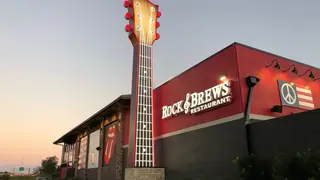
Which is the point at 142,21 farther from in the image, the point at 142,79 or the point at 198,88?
the point at 198,88

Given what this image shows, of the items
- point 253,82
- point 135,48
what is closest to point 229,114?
point 253,82

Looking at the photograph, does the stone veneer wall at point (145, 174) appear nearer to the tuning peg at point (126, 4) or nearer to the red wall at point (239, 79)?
the red wall at point (239, 79)

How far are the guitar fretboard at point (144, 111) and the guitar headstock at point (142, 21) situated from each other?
810 millimetres

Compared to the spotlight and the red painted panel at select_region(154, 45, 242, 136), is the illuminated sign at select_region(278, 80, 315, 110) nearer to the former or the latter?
the spotlight

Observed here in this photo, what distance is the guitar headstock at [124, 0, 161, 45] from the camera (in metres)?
22.0

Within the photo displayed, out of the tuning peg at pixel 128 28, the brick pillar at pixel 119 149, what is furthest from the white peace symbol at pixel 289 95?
the brick pillar at pixel 119 149

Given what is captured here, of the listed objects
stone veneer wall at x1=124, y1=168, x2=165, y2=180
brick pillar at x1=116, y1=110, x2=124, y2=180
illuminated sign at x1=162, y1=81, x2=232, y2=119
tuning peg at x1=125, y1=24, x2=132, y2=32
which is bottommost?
stone veneer wall at x1=124, y1=168, x2=165, y2=180

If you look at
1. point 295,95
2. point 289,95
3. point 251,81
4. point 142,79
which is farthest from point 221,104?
point 142,79

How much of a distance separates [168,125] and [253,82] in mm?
7998

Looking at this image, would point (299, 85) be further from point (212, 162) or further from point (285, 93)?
point (212, 162)

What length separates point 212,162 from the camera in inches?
582

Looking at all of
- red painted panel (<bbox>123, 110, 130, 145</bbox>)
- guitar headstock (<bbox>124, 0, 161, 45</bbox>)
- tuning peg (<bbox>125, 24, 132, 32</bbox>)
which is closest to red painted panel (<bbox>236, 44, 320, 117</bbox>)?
guitar headstock (<bbox>124, 0, 161, 45</bbox>)

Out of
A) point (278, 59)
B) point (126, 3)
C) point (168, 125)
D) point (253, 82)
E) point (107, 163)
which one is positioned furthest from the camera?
point (107, 163)

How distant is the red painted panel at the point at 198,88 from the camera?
14.4 metres
